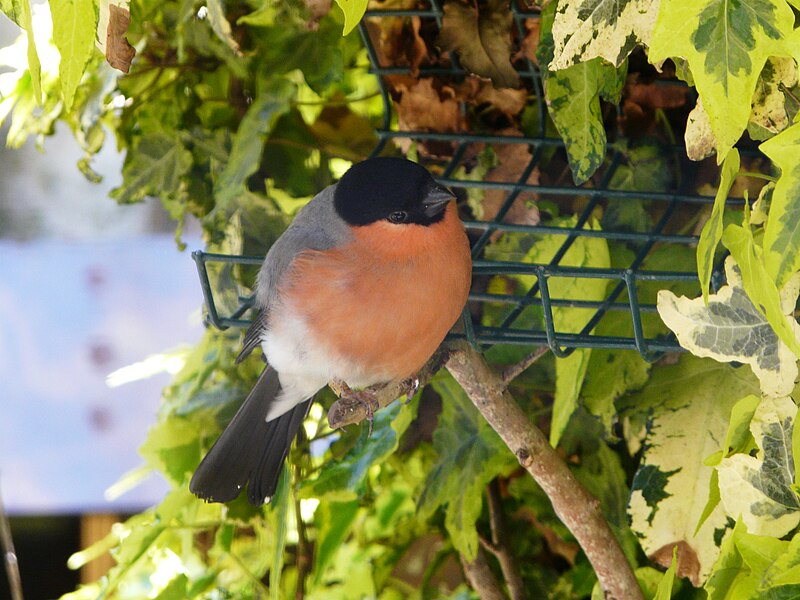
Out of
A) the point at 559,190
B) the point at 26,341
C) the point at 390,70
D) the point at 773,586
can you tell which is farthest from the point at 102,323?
the point at 773,586

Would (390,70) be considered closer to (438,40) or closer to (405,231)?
(438,40)

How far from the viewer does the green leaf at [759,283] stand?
581 mm

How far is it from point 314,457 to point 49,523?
1.27 metres

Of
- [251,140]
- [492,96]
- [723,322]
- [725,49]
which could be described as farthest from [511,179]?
[725,49]

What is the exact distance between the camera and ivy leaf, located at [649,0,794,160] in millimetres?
601

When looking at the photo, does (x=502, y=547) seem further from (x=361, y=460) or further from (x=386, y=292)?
(x=386, y=292)

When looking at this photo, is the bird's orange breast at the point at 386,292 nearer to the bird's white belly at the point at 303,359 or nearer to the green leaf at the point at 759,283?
the bird's white belly at the point at 303,359

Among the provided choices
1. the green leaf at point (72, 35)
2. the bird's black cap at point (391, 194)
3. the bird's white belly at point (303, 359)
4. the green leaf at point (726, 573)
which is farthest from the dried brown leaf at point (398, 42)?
the green leaf at point (726, 573)

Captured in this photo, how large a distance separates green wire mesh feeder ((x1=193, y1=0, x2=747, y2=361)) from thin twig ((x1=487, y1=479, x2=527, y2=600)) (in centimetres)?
27

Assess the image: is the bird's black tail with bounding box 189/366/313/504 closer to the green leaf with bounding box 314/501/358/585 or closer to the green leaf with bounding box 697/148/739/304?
the green leaf with bounding box 314/501/358/585

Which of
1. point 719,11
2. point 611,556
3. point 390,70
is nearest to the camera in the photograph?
point 719,11

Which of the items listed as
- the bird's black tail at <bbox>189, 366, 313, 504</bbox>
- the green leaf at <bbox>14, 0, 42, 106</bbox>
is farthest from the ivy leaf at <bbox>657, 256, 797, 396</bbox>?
the bird's black tail at <bbox>189, 366, 313, 504</bbox>

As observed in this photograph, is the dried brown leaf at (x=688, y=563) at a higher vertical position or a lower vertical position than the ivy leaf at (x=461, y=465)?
higher

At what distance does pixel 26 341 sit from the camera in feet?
8.42
